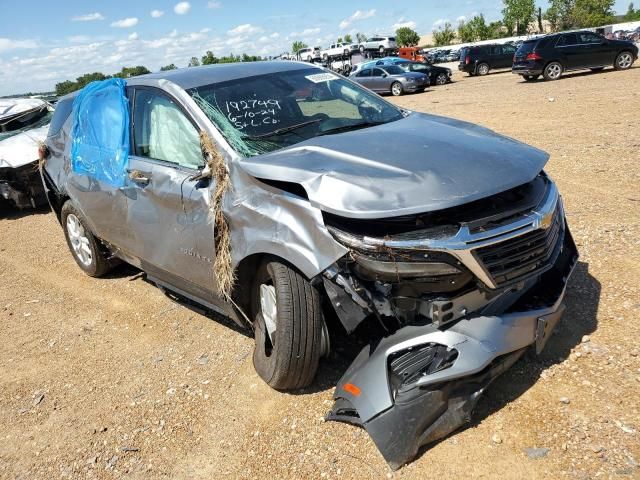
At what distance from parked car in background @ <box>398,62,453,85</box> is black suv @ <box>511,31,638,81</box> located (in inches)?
254

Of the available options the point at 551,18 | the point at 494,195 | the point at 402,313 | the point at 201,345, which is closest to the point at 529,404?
the point at 402,313

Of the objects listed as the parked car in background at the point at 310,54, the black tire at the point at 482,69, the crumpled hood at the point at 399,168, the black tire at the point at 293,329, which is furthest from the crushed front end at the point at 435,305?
the parked car in background at the point at 310,54

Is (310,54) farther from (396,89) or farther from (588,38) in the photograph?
(588,38)

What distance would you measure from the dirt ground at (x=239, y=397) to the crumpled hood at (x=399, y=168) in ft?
3.83

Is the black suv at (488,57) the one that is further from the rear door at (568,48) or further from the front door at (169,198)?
the front door at (169,198)

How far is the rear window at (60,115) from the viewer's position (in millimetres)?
5354

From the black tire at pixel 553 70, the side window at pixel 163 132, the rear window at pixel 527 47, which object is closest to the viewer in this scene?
the side window at pixel 163 132

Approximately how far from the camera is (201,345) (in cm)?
401

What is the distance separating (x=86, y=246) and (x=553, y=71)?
747 inches

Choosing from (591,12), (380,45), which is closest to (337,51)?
(380,45)

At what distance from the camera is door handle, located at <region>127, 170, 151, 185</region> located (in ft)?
12.6

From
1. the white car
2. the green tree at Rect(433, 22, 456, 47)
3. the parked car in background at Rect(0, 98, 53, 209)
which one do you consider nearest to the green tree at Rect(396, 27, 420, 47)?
the green tree at Rect(433, 22, 456, 47)

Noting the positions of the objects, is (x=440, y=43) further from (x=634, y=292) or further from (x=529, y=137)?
(x=634, y=292)

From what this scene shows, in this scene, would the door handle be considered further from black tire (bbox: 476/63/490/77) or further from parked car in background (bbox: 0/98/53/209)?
black tire (bbox: 476/63/490/77)
